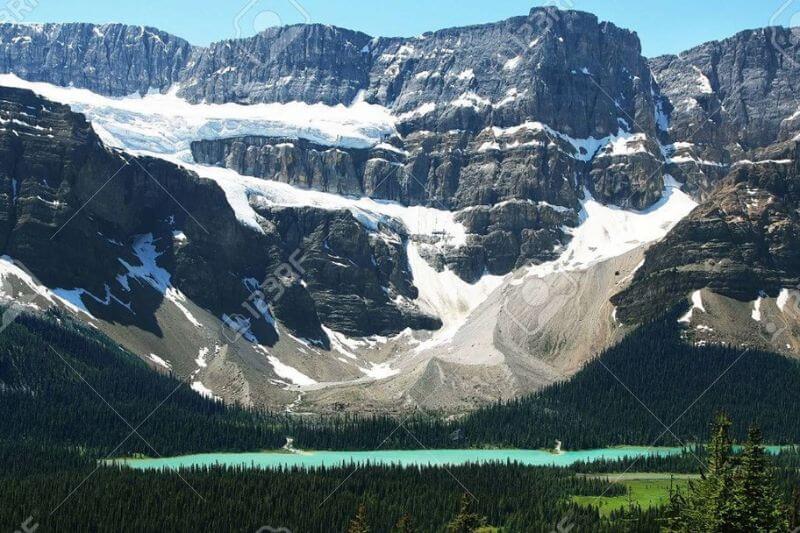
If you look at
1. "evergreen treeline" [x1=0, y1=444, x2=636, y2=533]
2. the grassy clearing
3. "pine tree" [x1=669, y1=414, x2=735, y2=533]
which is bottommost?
"evergreen treeline" [x1=0, y1=444, x2=636, y2=533]

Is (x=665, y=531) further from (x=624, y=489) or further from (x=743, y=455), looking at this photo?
(x=624, y=489)

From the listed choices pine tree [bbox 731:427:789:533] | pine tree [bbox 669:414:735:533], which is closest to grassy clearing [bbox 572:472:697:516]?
pine tree [bbox 669:414:735:533]

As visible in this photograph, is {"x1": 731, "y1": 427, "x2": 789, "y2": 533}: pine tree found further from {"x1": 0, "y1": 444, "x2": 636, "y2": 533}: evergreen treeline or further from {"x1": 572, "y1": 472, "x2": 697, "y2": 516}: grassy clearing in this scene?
{"x1": 572, "y1": 472, "x2": 697, "y2": 516}: grassy clearing

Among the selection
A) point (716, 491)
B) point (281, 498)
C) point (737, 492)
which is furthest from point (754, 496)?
point (281, 498)

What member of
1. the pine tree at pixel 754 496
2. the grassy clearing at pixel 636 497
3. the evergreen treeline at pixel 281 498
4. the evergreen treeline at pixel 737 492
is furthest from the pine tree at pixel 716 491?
the grassy clearing at pixel 636 497

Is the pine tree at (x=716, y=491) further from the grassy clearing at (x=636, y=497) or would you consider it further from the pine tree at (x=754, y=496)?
the grassy clearing at (x=636, y=497)

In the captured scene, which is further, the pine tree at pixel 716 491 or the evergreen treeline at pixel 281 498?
the evergreen treeline at pixel 281 498

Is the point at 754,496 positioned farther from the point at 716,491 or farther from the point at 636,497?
the point at 636,497

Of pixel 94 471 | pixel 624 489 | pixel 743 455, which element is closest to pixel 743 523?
pixel 743 455
